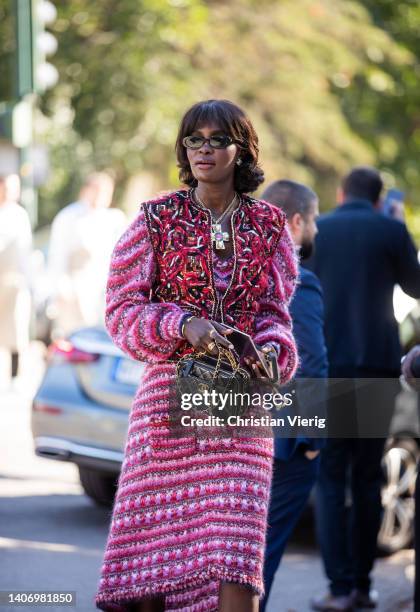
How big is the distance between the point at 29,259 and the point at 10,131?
19.8 ft

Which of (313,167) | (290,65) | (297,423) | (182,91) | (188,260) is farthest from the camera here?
(313,167)

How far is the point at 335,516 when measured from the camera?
6.52 metres

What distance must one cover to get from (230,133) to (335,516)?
108 inches

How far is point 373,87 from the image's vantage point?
27.7 metres

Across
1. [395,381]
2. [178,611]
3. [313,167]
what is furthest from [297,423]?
[313,167]

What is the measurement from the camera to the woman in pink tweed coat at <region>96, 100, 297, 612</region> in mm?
4094

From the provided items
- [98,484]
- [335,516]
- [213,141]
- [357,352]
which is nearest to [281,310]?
[213,141]

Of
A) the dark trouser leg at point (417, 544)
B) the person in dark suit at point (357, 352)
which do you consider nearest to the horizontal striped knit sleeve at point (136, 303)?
the dark trouser leg at point (417, 544)

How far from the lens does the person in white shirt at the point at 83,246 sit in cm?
1312

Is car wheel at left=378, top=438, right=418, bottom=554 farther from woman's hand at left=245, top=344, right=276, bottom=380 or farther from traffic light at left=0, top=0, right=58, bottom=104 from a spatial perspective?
traffic light at left=0, top=0, right=58, bottom=104

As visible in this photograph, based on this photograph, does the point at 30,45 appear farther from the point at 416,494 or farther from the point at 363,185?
the point at 416,494

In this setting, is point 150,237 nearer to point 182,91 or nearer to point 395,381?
point 395,381

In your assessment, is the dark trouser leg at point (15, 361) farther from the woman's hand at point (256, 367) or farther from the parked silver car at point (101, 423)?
the woman's hand at point (256, 367)

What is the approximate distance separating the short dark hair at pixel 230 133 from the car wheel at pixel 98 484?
13.2 feet
